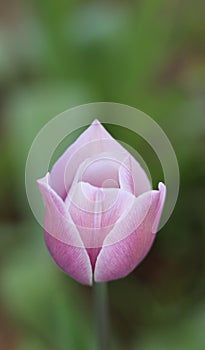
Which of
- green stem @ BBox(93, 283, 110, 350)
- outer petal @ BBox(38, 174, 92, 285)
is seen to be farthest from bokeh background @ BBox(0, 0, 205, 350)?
outer petal @ BBox(38, 174, 92, 285)

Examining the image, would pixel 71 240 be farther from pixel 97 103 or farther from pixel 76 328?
pixel 97 103

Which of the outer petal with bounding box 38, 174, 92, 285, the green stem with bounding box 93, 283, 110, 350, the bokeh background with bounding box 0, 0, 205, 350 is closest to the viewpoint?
the outer petal with bounding box 38, 174, 92, 285

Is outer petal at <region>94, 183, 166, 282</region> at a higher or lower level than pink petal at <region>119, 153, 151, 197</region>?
lower

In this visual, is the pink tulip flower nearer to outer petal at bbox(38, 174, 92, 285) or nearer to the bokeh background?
outer petal at bbox(38, 174, 92, 285)

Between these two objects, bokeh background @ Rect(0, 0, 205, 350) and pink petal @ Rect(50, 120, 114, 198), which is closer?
pink petal @ Rect(50, 120, 114, 198)

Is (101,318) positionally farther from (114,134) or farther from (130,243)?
(114,134)

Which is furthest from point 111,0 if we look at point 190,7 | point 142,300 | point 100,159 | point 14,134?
point 100,159

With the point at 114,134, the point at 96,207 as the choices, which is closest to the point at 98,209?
the point at 96,207
